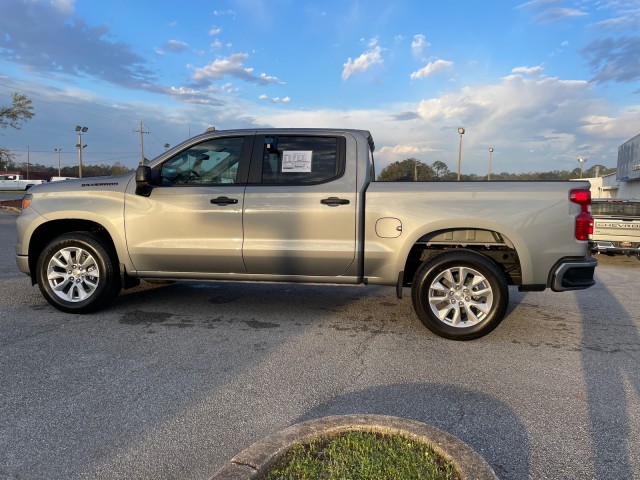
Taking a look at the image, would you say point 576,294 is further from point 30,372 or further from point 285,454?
point 30,372

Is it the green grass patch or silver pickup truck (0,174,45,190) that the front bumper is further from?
silver pickup truck (0,174,45,190)

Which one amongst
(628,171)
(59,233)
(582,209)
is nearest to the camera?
(582,209)

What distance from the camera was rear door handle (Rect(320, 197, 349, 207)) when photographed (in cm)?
479

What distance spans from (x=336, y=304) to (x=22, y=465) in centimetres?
403

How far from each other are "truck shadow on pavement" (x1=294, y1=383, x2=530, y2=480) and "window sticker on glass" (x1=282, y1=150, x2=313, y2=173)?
8.15 ft

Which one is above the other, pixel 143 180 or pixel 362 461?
pixel 143 180

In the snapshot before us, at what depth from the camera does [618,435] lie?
285 cm

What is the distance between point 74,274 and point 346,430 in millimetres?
4043

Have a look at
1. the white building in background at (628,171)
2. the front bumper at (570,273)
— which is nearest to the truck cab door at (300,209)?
the front bumper at (570,273)

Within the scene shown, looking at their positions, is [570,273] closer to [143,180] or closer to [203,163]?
[203,163]

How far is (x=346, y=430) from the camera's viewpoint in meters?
2.49

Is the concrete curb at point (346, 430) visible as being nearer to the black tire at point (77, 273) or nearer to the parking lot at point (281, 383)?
the parking lot at point (281, 383)

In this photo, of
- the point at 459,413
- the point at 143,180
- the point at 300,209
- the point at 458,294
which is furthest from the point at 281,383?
the point at 143,180

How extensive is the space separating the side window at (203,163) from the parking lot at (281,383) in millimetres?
1549
